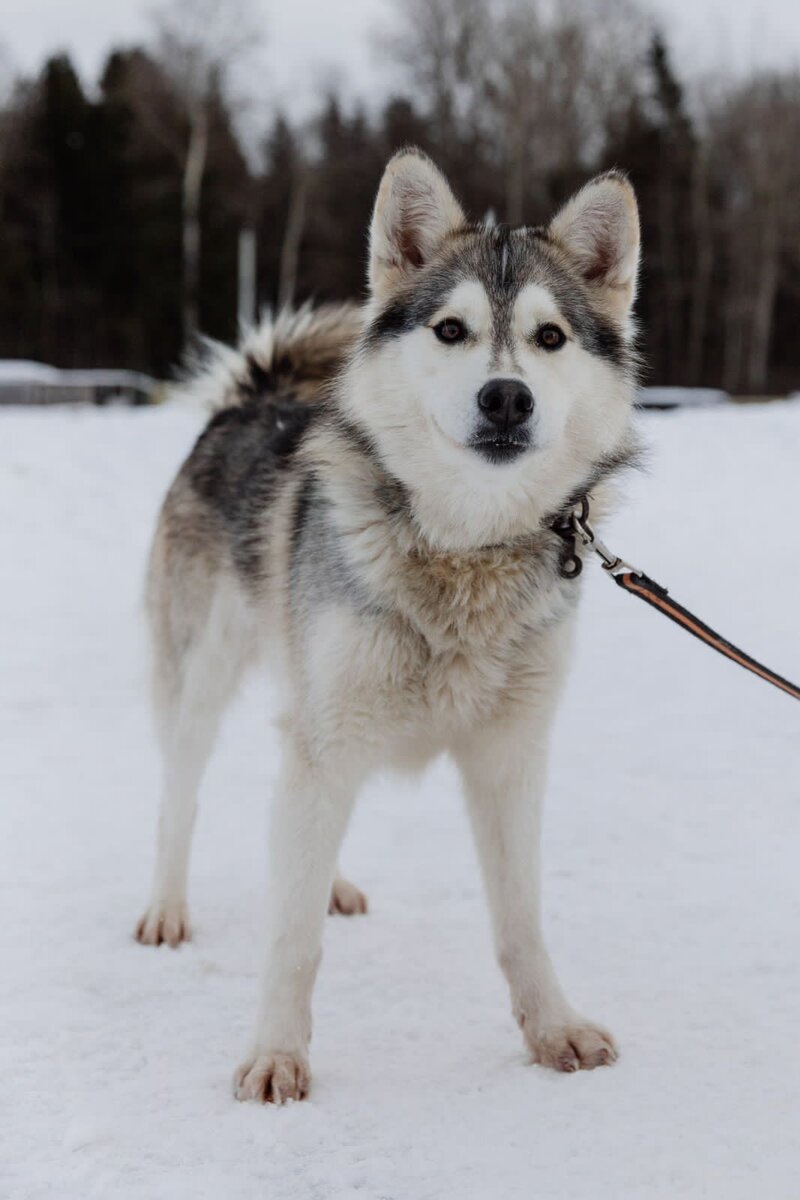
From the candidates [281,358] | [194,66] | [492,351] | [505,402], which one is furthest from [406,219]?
[194,66]

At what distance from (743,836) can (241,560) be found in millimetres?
1597

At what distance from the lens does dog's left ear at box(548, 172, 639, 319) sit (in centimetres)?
256

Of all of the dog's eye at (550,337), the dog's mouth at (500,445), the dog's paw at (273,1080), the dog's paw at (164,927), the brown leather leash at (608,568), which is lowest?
the dog's paw at (164,927)

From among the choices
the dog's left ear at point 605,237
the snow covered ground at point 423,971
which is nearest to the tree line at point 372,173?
the snow covered ground at point 423,971

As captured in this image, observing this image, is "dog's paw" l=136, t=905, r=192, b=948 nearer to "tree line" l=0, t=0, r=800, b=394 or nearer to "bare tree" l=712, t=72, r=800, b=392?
"tree line" l=0, t=0, r=800, b=394

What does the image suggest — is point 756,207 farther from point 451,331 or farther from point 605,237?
point 451,331

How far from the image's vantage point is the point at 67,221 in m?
27.0

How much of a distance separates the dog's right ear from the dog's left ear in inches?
9.4

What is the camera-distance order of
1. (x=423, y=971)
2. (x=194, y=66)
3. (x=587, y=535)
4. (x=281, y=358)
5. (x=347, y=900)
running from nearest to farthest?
(x=587, y=535)
(x=423, y=971)
(x=347, y=900)
(x=281, y=358)
(x=194, y=66)

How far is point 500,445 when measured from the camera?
7.32 feet

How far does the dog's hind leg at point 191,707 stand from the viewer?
10.2ft

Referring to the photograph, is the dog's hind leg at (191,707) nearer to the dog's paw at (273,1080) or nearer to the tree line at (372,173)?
the dog's paw at (273,1080)

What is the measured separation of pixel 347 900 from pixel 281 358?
5.36ft

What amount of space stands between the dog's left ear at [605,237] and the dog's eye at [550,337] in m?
0.24
